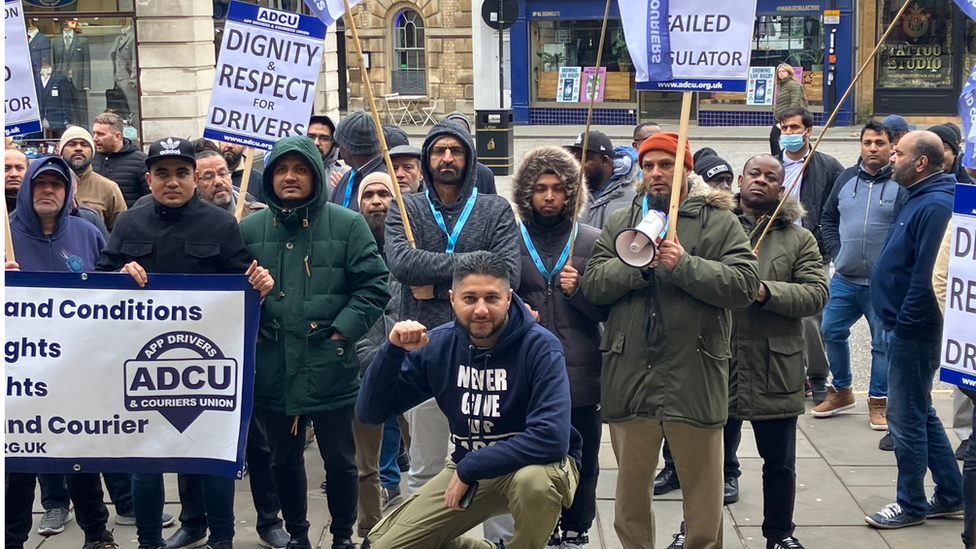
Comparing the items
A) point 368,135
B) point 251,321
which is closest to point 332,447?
point 251,321

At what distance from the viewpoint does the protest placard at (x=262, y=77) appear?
599 cm

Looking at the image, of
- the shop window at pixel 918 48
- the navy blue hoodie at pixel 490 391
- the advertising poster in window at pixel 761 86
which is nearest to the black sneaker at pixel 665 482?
the navy blue hoodie at pixel 490 391

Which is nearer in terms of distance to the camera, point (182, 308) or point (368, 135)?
point (182, 308)

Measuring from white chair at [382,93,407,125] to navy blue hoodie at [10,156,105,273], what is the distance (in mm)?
→ 25036

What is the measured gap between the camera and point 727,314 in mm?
4836

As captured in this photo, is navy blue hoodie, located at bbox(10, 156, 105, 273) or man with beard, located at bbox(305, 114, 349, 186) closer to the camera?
navy blue hoodie, located at bbox(10, 156, 105, 273)

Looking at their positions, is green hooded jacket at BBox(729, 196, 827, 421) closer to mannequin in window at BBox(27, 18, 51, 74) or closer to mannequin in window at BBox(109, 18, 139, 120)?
mannequin in window at BBox(109, 18, 139, 120)

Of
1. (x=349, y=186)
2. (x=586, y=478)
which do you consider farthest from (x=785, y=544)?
(x=349, y=186)

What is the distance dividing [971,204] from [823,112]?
78.9 feet

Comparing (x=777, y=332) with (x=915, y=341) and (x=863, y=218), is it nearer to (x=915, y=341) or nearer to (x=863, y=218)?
(x=915, y=341)

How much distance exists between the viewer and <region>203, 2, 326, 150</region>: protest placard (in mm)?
5988

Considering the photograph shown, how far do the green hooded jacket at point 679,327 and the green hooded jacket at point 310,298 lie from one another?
1.06 meters

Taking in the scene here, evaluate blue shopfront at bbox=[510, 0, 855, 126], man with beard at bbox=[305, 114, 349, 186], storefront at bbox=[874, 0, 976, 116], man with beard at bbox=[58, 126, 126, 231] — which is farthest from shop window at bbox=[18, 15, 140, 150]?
storefront at bbox=[874, 0, 976, 116]

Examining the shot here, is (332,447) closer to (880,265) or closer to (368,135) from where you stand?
(368,135)
